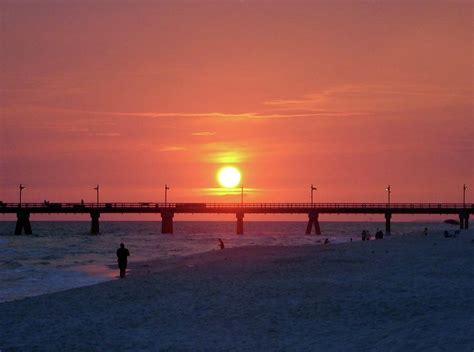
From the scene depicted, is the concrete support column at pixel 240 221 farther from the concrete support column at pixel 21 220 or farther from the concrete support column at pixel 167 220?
the concrete support column at pixel 21 220

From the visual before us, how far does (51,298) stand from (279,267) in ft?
31.8

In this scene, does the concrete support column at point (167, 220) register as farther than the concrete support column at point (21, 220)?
Yes

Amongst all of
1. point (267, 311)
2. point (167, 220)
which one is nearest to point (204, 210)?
point (167, 220)

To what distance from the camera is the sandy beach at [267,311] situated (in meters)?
15.6

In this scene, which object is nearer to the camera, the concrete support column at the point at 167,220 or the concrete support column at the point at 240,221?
the concrete support column at the point at 167,220

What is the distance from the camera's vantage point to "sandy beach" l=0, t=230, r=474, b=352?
15586 millimetres

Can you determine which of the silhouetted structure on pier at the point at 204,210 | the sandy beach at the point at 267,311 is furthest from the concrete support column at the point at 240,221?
the sandy beach at the point at 267,311

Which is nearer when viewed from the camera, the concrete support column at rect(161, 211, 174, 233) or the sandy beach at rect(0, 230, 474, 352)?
the sandy beach at rect(0, 230, 474, 352)

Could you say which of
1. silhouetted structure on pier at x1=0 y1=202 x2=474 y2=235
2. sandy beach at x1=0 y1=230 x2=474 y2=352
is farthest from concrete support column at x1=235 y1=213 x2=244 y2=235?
sandy beach at x1=0 y1=230 x2=474 y2=352

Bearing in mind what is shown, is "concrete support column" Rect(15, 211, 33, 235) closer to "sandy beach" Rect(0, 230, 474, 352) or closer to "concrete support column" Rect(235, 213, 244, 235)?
"concrete support column" Rect(235, 213, 244, 235)

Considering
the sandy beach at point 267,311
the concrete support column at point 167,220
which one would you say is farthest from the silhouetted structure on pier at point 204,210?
the sandy beach at point 267,311

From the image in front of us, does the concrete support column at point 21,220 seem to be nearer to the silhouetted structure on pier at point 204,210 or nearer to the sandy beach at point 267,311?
the silhouetted structure on pier at point 204,210

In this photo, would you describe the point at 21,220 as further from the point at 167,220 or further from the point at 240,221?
the point at 240,221

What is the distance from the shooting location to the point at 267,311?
19.1 m
